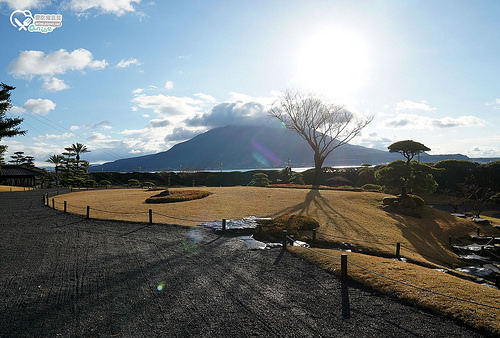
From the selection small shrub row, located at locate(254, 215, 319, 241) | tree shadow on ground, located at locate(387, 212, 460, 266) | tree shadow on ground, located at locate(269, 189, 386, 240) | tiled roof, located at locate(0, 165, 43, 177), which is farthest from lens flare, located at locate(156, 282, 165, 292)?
tiled roof, located at locate(0, 165, 43, 177)

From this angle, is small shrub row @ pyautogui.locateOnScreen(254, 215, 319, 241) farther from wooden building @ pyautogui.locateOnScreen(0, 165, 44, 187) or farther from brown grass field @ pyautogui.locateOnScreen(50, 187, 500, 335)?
wooden building @ pyautogui.locateOnScreen(0, 165, 44, 187)

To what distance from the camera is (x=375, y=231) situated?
1692cm

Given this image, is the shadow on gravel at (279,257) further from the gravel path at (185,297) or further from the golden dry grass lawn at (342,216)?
the golden dry grass lawn at (342,216)

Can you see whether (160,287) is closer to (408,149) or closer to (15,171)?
(408,149)

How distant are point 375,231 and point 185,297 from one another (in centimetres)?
1349

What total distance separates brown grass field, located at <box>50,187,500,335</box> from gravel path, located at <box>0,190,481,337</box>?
0.65 meters

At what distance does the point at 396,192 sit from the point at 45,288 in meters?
36.5

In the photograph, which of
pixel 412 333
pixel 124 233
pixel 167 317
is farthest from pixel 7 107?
pixel 412 333

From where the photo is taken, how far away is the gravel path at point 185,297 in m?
5.76

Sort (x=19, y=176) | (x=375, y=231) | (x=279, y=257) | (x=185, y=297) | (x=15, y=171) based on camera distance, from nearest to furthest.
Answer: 1. (x=185, y=297)
2. (x=279, y=257)
3. (x=375, y=231)
4. (x=19, y=176)
5. (x=15, y=171)

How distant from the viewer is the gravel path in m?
5.76

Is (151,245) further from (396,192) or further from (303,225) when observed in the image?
(396,192)

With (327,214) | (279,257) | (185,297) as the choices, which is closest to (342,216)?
(327,214)

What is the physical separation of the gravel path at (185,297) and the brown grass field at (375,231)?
0.65m
